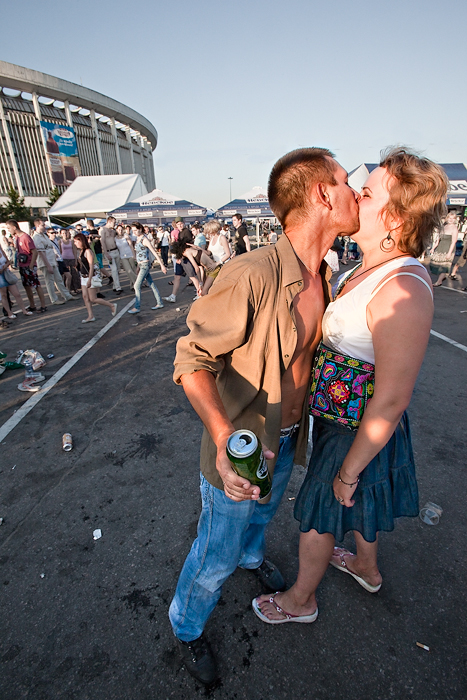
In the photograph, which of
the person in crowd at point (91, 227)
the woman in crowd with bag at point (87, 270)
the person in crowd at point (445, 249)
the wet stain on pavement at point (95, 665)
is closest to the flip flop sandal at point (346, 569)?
the wet stain on pavement at point (95, 665)

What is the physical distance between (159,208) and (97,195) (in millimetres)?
6323

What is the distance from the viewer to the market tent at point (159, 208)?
2084cm

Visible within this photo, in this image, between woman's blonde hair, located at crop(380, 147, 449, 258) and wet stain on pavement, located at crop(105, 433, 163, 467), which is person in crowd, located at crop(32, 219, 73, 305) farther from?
woman's blonde hair, located at crop(380, 147, 449, 258)

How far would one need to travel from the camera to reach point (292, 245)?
145 cm

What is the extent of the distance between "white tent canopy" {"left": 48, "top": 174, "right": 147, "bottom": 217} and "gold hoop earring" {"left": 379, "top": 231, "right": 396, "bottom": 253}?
2398 centimetres

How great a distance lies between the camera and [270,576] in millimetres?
1988

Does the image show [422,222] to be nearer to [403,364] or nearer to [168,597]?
[403,364]

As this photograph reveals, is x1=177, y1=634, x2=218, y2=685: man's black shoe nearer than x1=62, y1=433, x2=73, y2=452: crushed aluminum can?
Yes

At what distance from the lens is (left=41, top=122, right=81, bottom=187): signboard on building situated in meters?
56.2

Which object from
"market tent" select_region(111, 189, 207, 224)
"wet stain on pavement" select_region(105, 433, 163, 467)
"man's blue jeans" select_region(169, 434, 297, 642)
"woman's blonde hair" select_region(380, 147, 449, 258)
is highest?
"market tent" select_region(111, 189, 207, 224)

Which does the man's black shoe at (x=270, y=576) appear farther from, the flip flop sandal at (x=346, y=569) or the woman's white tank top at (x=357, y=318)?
the woman's white tank top at (x=357, y=318)

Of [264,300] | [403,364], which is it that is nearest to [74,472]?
[264,300]

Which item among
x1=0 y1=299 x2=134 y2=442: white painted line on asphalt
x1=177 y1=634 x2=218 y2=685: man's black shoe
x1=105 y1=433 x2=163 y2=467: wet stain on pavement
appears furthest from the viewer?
x1=0 y1=299 x2=134 y2=442: white painted line on asphalt

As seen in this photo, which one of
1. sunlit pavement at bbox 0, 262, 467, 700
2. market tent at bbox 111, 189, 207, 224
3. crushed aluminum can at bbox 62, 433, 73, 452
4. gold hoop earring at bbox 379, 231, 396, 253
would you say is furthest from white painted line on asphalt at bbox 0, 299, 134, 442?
market tent at bbox 111, 189, 207, 224
